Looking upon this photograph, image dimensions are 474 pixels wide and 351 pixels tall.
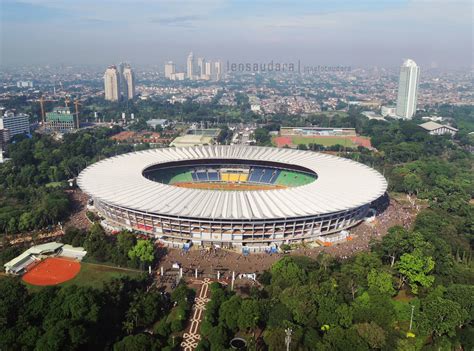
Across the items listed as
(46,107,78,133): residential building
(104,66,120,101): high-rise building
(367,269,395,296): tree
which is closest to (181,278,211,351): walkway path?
(367,269,395,296): tree

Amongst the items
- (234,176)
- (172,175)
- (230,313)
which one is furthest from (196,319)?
(234,176)

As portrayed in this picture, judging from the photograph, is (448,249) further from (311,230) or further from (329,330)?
(329,330)

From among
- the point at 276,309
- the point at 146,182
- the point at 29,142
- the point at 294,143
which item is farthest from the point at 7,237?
the point at 294,143

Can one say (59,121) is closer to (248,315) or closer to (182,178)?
(182,178)

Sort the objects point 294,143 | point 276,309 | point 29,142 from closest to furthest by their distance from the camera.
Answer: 1. point 276,309
2. point 29,142
3. point 294,143

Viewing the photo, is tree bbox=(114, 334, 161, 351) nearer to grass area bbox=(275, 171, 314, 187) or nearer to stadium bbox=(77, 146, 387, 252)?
stadium bbox=(77, 146, 387, 252)

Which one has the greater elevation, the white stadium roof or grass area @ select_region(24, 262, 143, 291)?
the white stadium roof
